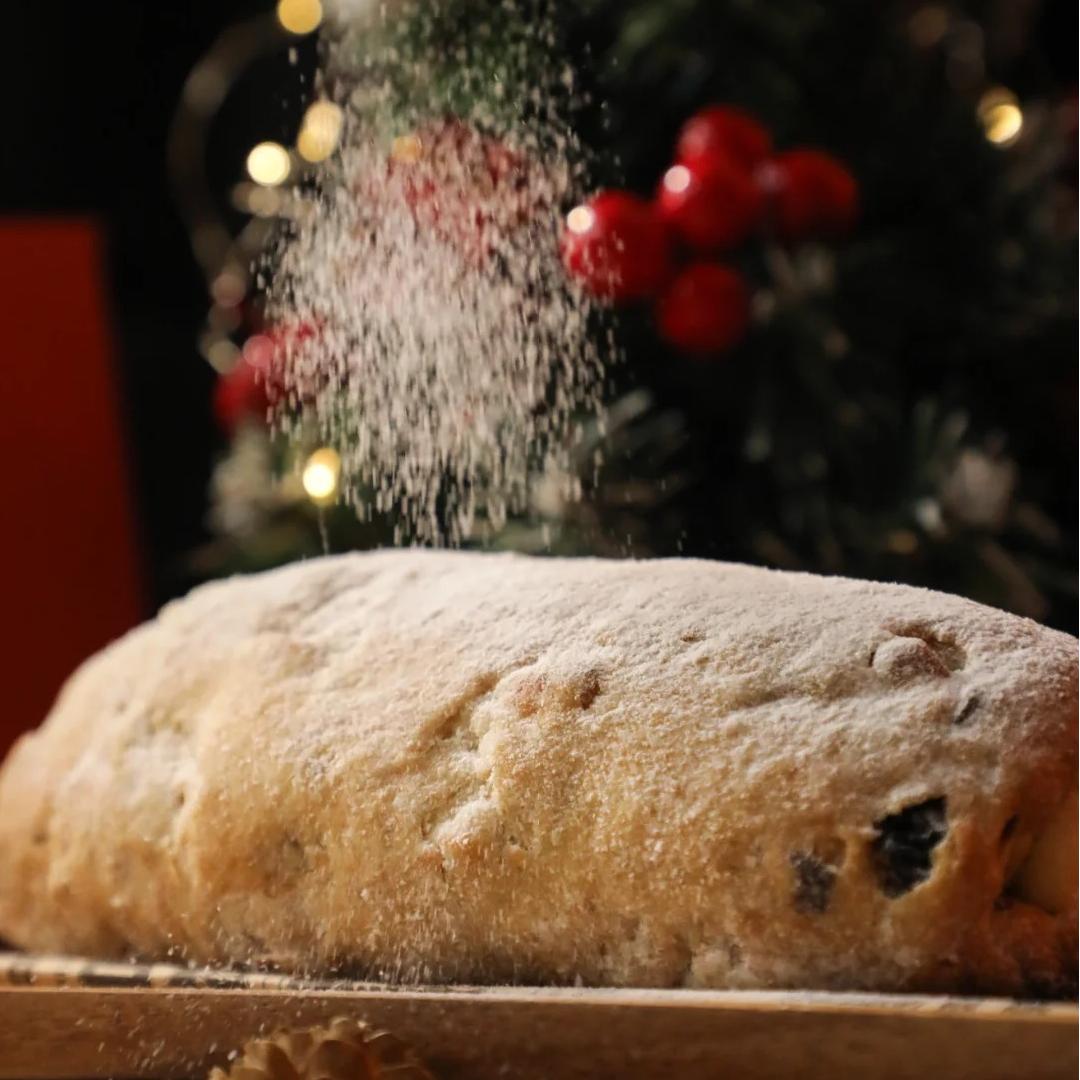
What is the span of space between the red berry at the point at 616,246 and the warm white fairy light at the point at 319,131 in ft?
0.44

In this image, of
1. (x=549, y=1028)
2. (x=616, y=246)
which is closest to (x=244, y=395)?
(x=616, y=246)

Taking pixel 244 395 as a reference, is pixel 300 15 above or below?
above

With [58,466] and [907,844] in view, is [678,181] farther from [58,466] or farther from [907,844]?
[58,466]

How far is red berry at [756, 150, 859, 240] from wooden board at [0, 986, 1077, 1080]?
0.40m

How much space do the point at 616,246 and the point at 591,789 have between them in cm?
25

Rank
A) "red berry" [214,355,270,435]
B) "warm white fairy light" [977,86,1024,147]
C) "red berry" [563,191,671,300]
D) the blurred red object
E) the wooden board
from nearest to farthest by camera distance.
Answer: the wooden board → "red berry" [563,191,671,300] → "red berry" [214,355,270,435] → "warm white fairy light" [977,86,1024,147] → the blurred red object

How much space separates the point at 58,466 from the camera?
3.94ft

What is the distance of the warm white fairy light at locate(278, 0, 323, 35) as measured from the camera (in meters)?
0.66

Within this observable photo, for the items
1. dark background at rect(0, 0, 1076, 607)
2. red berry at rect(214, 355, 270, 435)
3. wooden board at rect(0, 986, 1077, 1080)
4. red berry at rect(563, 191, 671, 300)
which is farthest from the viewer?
dark background at rect(0, 0, 1076, 607)

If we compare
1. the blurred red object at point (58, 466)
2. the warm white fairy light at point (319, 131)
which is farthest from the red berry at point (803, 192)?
the blurred red object at point (58, 466)

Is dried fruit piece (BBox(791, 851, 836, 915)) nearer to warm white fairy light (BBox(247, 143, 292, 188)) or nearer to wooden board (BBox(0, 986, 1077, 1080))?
wooden board (BBox(0, 986, 1077, 1080))

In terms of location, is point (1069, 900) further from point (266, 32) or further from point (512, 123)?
point (266, 32)

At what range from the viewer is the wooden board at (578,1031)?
Answer: 0.46 meters

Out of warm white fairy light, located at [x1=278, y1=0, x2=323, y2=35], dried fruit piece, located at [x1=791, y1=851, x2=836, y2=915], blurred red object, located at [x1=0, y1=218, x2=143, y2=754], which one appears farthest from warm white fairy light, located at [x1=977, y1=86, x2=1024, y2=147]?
blurred red object, located at [x1=0, y1=218, x2=143, y2=754]
